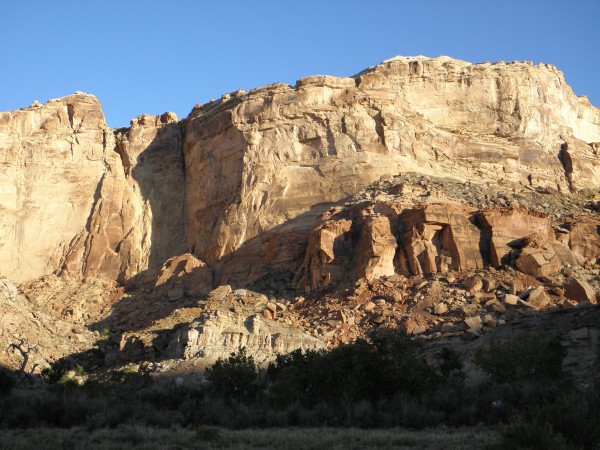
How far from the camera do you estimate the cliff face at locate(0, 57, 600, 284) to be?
177ft

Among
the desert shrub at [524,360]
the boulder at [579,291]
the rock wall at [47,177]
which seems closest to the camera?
the desert shrub at [524,360]

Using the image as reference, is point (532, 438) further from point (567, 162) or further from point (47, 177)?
point (47, 177)

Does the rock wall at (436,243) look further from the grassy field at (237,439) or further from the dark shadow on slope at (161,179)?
the grassy field at (237,439)

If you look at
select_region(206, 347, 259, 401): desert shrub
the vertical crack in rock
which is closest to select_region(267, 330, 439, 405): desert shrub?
select_region(206, 347, 259, 401): desert shrub

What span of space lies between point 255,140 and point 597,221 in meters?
22.7

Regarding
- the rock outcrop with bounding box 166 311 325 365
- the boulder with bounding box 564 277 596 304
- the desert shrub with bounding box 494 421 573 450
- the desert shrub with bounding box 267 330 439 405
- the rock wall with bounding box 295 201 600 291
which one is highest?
the rock wall with bounding box 295 201 600 291

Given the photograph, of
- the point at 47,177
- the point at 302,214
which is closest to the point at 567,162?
the point at 302,214

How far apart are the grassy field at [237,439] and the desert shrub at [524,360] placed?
963 cm

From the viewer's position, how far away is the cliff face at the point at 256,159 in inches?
2127

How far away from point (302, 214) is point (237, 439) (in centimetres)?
3451

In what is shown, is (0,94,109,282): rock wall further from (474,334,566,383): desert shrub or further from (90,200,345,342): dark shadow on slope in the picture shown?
(474,334,566,383): desert shrub

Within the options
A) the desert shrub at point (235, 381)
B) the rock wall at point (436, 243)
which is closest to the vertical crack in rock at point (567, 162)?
the rock wall at point (436, 243)

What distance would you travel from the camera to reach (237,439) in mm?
18344

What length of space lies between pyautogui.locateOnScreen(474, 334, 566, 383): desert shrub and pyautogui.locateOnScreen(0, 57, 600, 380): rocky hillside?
5409 mm
